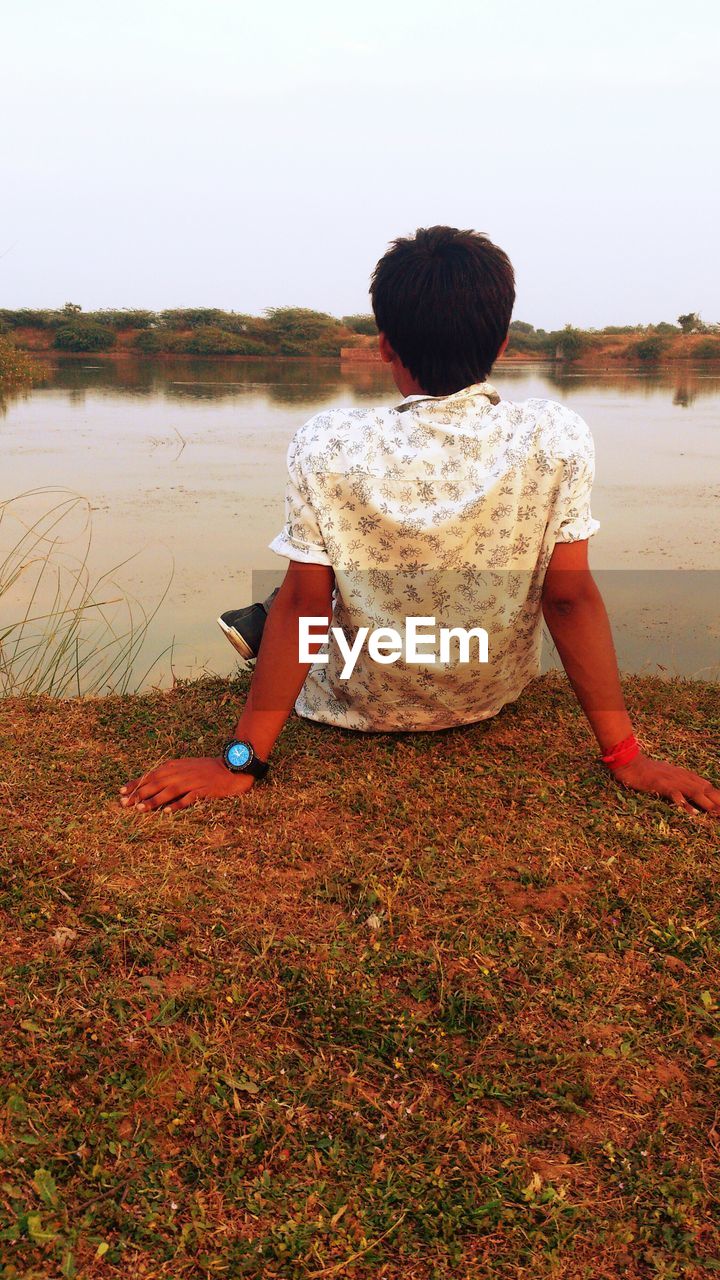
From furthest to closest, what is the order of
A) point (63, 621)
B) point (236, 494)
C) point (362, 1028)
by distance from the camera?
point (236, 494) < point (63, 621) < point (362, 1028)

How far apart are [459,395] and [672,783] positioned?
95cm

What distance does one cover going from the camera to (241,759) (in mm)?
2057

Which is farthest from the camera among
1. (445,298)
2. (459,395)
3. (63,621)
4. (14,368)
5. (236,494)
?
(14,368)

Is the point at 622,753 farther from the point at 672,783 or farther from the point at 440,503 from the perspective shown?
the point at 440,503

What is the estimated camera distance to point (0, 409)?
422 inches

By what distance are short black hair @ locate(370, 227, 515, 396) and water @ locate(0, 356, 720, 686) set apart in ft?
0.88

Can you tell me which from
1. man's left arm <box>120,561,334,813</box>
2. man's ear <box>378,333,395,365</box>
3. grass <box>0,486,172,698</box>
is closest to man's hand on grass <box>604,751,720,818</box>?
man's left arm <box>120,561,334,813</box>

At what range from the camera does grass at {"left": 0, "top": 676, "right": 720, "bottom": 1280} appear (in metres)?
1.14

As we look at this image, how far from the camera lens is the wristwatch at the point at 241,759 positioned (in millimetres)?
2051

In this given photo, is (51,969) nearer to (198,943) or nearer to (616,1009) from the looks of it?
(198,943)

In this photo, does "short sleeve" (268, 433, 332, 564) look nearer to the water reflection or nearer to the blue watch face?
the blue watch face

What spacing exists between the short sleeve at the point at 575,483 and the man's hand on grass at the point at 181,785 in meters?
0.86

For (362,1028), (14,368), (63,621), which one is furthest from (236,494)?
(14,368)

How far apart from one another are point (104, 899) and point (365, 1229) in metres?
0.76
